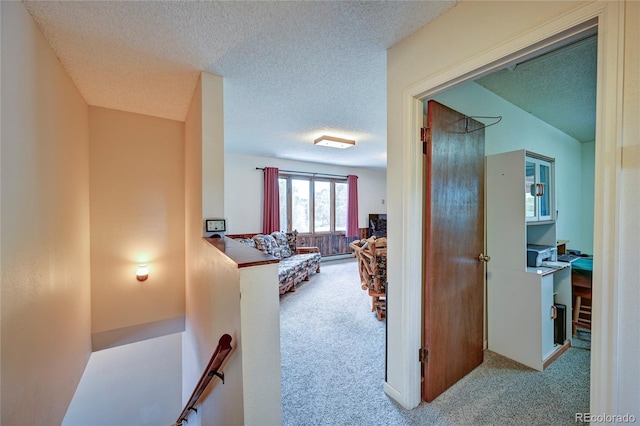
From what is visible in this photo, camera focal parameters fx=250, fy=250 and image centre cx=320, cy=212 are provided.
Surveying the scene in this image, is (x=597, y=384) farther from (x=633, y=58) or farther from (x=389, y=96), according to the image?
(x=389, y=96)

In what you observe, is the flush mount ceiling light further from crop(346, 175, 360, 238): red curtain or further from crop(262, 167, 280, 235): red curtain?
crop(346, 175, 360, 238): red curtain

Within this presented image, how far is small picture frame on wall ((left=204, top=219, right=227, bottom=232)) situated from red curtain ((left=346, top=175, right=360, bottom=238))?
4690 mm

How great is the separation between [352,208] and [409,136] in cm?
508

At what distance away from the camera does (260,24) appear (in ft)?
4.93

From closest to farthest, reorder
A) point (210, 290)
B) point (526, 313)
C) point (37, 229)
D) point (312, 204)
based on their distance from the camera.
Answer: point (37, 229) → point (210, 290) → point (526, 313) → point (312, 204)

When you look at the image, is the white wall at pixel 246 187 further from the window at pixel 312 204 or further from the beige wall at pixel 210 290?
the beige wall at pixel 210 290

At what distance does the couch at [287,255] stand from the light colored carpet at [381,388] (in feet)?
3.96

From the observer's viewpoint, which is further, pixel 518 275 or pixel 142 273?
pixel 142 273

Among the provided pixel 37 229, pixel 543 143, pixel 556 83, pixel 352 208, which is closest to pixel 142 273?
pixel 37 229

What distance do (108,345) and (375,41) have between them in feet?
13.0

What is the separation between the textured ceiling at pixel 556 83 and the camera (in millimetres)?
1842

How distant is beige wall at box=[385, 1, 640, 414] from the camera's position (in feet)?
2.81

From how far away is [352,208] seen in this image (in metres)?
6.64

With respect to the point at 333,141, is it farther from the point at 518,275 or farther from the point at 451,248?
the point at 518,275
